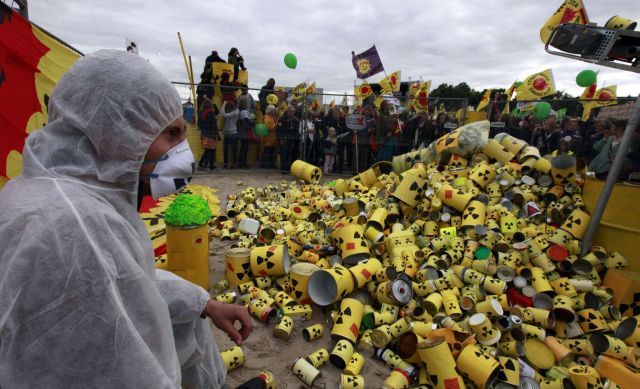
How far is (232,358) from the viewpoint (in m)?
2.85

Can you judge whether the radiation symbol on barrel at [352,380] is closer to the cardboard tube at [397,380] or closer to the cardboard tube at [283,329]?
the cardboard tube at [397,380]

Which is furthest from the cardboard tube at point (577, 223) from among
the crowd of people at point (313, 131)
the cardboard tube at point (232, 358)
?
the crowd of people at point (313, 131)

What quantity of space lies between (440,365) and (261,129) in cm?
847

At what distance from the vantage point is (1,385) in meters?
0.97

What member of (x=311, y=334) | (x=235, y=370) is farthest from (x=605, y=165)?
(x=235, y=370)

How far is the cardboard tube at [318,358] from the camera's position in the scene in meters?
2.93

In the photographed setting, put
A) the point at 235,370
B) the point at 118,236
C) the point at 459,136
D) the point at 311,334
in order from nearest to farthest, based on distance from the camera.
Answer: the point at 118,236
the point at 235,370
the point at 311,334
the point at 459,136

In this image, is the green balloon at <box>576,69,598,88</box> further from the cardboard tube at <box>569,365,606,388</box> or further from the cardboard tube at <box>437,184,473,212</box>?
the cardboard tube at <box>569,365,606,388</box>

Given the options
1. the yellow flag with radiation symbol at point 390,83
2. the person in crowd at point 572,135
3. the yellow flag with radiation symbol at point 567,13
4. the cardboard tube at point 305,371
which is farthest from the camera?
the yellow flag with radiation symbol at point 390,83

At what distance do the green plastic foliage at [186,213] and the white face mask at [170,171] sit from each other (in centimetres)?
218

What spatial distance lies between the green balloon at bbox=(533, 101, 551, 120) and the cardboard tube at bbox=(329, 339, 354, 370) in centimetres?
855

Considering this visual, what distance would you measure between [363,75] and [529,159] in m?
7.91

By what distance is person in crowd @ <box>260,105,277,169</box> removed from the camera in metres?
10.1

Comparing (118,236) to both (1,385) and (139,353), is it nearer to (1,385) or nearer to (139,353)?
(139,353)
